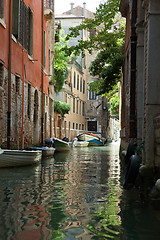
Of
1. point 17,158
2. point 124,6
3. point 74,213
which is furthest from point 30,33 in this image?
point 74,213

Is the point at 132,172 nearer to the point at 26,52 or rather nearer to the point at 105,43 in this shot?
the point at 26,52

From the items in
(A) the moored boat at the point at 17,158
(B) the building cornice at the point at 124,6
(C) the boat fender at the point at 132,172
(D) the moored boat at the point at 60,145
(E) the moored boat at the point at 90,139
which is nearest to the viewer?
(C) the boat fender at the point at 132,172

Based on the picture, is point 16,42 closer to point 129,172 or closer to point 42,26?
point 42,26

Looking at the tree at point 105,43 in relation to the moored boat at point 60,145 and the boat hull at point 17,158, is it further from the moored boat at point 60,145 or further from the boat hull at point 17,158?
the boat hull at point 17,158

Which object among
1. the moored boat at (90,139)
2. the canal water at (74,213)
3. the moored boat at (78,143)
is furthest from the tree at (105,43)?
the moored boat at (90,139)

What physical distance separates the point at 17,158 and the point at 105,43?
9794 millimetres

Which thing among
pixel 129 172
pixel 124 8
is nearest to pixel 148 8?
pixel 129 172

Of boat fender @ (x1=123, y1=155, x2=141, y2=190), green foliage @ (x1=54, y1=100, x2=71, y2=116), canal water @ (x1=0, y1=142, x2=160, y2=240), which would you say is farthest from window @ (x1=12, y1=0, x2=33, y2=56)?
green foliage @ (x1=54, y1=100, x2=71, y2=116)

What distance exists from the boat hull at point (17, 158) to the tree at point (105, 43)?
6.57m

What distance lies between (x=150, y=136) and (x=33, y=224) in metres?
3.43

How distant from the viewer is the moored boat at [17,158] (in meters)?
9.29

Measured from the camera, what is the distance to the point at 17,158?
973 cm

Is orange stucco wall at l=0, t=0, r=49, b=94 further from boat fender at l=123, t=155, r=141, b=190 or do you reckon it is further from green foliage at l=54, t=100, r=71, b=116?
green foliage at l=54, t=100, r=71, b=116

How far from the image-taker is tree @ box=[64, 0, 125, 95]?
50.8ft
